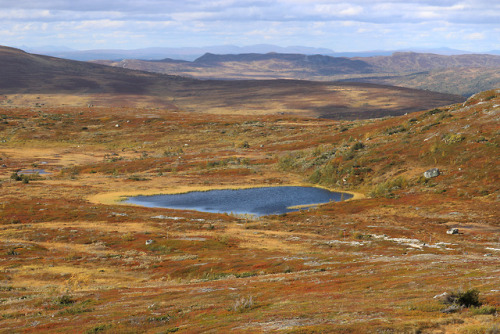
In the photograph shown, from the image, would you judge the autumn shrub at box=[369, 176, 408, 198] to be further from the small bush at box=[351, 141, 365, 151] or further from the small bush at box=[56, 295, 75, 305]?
the small bush at box=[56, 295, 75, 305]

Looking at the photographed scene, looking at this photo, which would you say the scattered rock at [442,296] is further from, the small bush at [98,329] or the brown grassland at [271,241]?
the small bush at [98,329]

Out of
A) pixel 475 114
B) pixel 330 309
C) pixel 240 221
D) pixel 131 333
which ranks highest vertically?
pixel 475 114

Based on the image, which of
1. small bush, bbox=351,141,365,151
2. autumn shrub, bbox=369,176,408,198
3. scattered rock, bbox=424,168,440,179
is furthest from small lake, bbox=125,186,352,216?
small bush, bbox=351,141,365,151

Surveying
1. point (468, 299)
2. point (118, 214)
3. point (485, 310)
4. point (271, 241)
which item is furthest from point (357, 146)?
point (485, 310)

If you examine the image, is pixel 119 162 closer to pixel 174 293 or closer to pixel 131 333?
pixel 174 293

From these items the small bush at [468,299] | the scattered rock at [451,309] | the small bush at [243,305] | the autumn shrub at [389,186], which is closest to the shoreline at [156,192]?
the autumn shrub at [389,186]

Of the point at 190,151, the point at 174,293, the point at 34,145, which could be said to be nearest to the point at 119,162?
the point at 190,151

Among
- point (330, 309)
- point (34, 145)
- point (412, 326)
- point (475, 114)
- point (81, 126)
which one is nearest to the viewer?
point (412, 326)
